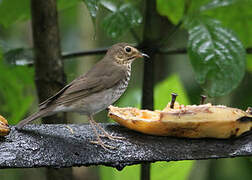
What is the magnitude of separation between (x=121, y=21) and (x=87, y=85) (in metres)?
0.54

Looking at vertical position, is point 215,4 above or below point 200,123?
above

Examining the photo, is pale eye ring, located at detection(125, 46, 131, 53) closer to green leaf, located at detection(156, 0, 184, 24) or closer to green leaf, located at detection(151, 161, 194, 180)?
green leaf, located at detection(156, 0, 184, 24)

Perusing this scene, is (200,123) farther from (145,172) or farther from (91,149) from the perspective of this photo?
(145,172)

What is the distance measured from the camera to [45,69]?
3.13 metres

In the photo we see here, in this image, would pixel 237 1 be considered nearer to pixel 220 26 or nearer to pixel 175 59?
pixel 220 26

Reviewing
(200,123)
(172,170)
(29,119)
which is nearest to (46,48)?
(29,119)

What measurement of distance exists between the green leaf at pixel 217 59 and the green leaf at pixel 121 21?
40 centimetres

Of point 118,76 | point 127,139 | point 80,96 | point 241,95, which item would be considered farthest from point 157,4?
point 241,95

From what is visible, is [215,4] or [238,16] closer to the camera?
[215,4]

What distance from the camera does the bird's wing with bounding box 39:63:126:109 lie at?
108 inches

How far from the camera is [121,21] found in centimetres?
311

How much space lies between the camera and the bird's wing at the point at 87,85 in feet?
9.00

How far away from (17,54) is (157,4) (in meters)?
1.08

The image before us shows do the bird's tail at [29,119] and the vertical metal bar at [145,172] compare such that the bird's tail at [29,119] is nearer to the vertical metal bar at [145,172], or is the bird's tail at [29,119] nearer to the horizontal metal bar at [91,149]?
the horizontal metal bar at [91,149]
